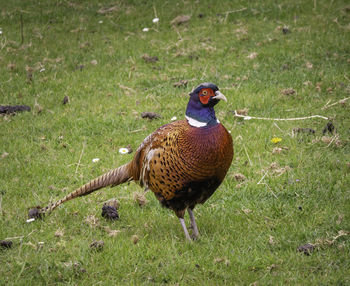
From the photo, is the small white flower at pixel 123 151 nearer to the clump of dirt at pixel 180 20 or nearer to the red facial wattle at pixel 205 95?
the red facial wattle at pixel 205 95

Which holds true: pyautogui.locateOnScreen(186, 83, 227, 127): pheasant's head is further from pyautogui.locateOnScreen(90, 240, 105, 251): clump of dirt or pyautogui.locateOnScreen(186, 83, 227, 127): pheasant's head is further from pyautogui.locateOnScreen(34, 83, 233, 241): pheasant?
pyautogui.locateOnScreen(90, 240, 105, 251): clump of dirt

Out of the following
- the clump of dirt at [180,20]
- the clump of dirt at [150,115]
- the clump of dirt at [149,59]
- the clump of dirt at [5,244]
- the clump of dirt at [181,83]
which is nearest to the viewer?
the clump of dirt at [5,244]

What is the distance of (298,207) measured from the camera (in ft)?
14.1

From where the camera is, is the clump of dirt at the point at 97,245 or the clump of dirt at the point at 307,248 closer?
the clump of dirt at the point at 307,248

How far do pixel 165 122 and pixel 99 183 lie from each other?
1742 mm

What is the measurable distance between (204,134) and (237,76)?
10.4ft

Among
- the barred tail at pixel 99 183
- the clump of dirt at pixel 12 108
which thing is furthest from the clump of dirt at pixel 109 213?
the clump of dirt at pixel 12 108

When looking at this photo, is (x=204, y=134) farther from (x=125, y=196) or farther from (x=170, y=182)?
(x=125, y=196)

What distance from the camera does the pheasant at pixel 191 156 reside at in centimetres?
372

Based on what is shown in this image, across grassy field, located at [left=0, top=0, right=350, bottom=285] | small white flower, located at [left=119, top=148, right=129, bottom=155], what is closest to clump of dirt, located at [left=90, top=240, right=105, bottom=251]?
grassy field, located at [left=0, top=0, right=350, bottom=285]

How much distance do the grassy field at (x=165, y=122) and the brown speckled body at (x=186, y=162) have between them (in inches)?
15.2

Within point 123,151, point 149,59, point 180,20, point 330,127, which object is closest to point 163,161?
point 123,151

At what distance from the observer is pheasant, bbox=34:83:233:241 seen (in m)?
3.72

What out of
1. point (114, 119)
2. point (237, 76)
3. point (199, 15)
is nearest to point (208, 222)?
point (114, 119)
